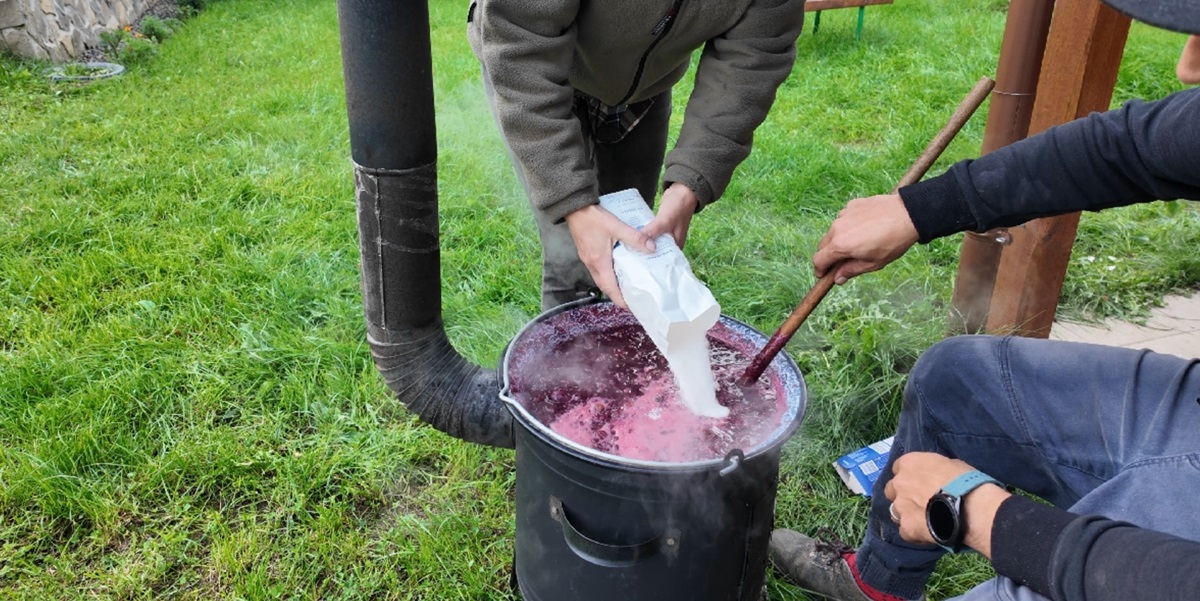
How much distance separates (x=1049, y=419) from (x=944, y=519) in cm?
41

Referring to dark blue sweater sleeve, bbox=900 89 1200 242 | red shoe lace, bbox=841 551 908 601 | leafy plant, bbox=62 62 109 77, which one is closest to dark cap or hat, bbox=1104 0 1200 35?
dark blue sweater sleeve, bbox=900 89 1200 242

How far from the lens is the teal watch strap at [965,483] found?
4.54 ft

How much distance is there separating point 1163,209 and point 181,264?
478cm

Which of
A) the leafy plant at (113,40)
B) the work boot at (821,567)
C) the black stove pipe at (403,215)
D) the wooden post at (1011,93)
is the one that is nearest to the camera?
the black stove pipe at (403,215)

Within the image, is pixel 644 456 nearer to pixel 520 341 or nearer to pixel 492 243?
pixel 520 341

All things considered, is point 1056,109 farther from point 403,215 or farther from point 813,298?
point 403,215

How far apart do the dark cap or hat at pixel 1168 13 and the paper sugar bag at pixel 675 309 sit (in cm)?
80

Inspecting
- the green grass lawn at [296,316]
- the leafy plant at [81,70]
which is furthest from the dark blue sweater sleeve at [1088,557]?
the leafy plant at [81,70]

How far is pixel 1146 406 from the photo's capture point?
1532 mm

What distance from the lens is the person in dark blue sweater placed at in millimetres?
1240

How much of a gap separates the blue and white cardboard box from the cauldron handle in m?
1.02

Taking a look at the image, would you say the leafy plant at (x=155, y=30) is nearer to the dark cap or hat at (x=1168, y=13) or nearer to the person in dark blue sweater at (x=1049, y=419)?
the person in dark blue sweater at (x=1049, y=419)

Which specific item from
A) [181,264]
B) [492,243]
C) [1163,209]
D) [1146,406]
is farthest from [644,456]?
[1163,209]

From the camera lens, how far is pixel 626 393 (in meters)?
1.81
